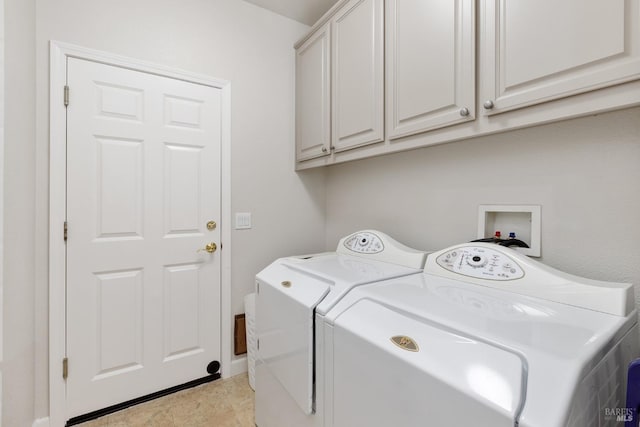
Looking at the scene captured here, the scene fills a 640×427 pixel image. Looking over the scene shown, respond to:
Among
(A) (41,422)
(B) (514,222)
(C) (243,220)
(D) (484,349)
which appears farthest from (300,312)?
(A) (41,422)

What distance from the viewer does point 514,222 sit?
1308 mm

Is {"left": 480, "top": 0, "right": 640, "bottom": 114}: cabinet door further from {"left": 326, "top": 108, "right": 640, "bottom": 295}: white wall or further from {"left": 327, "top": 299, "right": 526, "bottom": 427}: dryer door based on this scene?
{"left": 327, "top": 299, "right": 526, "bottom": 427}: dryer door

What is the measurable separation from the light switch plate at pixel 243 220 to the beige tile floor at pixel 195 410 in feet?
3.56

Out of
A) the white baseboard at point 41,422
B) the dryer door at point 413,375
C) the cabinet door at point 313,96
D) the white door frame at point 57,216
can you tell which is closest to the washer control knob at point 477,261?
the dryer door at point 413,375

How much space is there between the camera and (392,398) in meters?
0.73

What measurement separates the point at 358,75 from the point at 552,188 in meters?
1.09

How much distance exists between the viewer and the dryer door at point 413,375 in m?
0.57

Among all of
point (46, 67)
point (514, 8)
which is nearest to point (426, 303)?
point (514, 8)

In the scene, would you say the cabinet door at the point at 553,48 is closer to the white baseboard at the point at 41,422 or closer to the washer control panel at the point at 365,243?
the washer control panel at the point at 365,243

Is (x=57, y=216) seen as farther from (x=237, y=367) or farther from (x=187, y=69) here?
(x=237, y=367)

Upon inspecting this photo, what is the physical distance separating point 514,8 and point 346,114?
2.95 feet

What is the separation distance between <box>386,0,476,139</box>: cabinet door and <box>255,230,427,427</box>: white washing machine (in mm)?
634

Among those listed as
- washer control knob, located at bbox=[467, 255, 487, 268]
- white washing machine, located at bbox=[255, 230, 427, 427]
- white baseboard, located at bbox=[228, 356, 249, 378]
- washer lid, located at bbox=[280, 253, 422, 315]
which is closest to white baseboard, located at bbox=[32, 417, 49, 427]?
white baseboard, located at bbox=[228, 356, 249, 378]

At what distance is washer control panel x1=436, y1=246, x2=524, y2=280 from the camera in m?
1.03
